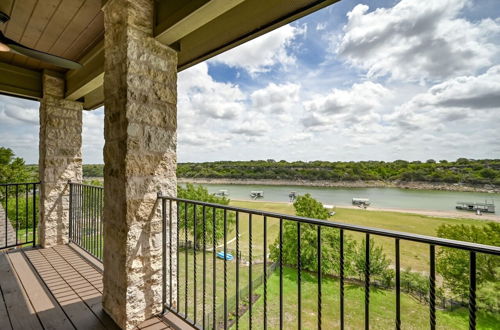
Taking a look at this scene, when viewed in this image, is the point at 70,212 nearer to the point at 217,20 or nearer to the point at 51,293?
the point at 51,293

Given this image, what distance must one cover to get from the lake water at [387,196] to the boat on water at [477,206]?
901 mm

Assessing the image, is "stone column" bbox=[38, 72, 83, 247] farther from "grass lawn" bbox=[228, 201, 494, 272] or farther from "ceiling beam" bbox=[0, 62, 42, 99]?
"grass lawn" bbox=[228, 201, 494, 272]

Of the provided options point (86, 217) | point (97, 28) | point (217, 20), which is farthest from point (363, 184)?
point (97, 28)

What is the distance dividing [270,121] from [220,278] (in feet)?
80.2

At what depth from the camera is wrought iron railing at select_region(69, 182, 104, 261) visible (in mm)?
3146

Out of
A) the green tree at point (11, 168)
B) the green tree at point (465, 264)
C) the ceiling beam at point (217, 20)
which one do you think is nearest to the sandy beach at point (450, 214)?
the green tree at point (465, 264)

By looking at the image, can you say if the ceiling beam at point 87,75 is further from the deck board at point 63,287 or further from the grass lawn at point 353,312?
the grass lawn at point 353,312

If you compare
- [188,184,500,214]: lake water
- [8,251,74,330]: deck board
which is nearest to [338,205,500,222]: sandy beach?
[188,184,500,214]: lake water

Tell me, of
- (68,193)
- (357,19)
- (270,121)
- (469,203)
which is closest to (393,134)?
(469,203)

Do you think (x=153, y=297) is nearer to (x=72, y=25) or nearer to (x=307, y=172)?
(x=72, y=25)

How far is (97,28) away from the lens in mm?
2445

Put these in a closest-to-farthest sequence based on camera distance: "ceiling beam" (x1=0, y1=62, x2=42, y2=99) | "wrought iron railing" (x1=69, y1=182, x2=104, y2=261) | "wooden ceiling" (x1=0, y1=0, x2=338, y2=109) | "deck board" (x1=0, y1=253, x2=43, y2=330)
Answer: "wooden ceiling" (x1=0, y1=0, x2=338, y2=109) → "deck board" (x1=0, y1=253, x2=43, y2=330) → "wrought iron railing" (x1=69, y1=182, x2=104, y2=261) → "ceiling beam" (x1=0, y1=62, x2=42, y2=99)

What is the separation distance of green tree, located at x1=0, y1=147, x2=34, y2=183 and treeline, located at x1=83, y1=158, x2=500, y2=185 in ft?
51.3

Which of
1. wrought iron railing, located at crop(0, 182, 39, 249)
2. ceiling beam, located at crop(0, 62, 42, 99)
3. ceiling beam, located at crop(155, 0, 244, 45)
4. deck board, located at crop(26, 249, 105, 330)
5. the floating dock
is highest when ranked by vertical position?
ceiling beam, located at crop(0, 62, 42, 99)
